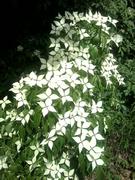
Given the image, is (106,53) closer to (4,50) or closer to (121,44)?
(121,44)

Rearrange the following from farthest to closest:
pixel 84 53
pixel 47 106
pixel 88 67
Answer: pixel 84 53 → pixel 88 67 → pixel 47 106

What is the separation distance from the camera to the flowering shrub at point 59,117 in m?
2.31

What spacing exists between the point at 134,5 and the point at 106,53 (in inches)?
76.6

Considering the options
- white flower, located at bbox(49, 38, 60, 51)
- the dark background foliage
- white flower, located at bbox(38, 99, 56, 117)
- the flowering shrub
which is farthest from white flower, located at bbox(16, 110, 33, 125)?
the dark background foliage

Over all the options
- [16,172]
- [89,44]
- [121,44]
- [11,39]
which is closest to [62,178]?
[16,172]

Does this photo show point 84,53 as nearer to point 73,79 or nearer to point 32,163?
point 73,79

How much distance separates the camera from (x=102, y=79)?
2725 mm

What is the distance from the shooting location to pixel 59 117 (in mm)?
2318

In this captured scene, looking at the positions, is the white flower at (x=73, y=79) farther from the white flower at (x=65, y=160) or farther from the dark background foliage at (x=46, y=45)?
the dark background foliage at (x=46, y=45)

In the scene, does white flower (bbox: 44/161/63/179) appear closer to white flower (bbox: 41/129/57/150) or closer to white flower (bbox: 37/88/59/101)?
white flower (bbox: 41/129/57/150)

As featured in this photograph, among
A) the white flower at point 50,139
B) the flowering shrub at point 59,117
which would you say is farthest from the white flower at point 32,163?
the white flower at point 50,139

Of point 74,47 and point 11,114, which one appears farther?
point 74,47

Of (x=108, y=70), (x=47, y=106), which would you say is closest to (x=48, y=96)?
(x=47, y=106)

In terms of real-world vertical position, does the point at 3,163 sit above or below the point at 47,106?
below
